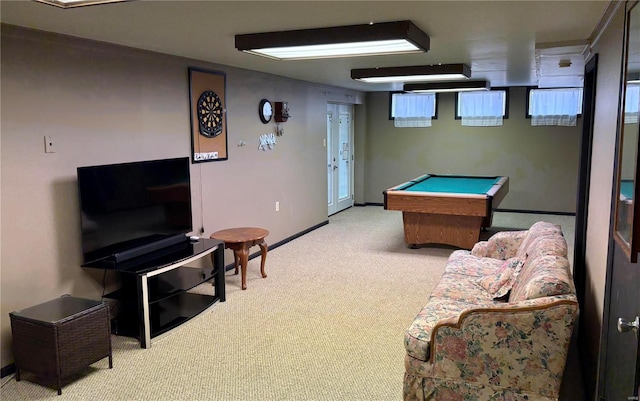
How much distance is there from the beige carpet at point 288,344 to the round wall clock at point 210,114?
1520mm

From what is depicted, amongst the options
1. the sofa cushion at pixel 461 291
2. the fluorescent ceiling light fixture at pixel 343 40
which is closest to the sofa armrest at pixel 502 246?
the sofa cushion at pixel 461 291

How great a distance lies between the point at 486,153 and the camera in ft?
29.9

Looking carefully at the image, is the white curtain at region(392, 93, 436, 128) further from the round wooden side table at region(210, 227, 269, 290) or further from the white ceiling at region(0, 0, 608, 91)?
the round wooden side table at region(210, 227, 269, 290)

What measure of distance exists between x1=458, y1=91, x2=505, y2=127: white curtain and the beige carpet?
410 cm

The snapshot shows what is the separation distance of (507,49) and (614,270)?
273 cm

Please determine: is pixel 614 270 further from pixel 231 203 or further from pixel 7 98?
pixel 231 203

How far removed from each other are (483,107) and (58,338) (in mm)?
7922

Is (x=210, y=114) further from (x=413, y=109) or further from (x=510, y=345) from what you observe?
(x=413, y=109)

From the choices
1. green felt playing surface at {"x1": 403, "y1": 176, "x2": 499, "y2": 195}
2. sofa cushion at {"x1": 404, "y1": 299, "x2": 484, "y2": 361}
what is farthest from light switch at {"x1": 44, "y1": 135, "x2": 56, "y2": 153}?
green felt playing surface at {"x1": 403, "y1": 176, "x2": 499, "y2": 195}

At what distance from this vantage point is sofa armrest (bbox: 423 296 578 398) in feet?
8.02

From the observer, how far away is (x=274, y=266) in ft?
18.4

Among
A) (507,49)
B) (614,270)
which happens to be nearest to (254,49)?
(507,49)

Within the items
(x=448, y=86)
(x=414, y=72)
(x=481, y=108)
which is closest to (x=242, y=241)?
(x=414, y=72)

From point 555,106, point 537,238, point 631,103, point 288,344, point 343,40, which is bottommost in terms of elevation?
point 288,344
